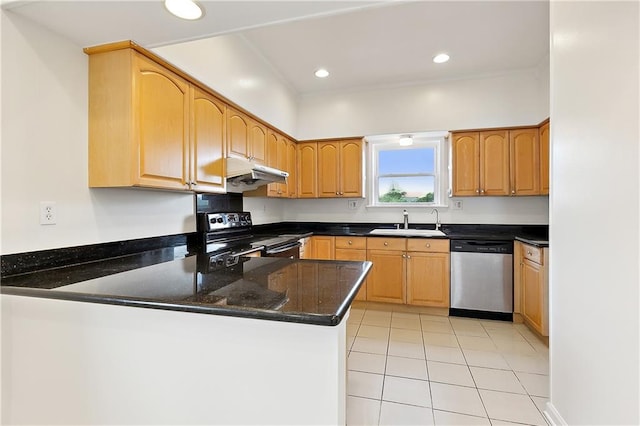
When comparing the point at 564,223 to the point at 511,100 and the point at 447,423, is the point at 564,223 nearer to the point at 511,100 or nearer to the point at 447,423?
the point at 447,423

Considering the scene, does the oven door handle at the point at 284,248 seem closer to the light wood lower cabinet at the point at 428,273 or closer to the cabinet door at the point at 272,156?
the cabinet door at the point at 272,156

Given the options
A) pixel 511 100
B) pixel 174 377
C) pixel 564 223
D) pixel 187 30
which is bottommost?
pixel 174 377

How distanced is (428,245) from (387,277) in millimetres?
593

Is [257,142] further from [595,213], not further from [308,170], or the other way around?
[595,213]

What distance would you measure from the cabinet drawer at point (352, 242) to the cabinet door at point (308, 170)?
771mm

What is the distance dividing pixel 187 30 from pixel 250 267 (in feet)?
4.13

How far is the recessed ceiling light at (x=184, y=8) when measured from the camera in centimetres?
136

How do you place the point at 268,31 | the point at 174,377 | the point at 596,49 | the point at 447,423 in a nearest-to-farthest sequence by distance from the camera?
the point at 174,377, the point at 596,49, the point at 447,423, the point at 268,31

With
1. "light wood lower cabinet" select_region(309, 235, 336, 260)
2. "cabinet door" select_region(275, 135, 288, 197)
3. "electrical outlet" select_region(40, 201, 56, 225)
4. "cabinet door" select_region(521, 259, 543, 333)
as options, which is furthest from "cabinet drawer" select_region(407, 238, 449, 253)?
"electrical outlet" select_region(40, 201, 56, 225)

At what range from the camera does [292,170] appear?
162 inches

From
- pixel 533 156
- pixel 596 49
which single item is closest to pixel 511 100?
pixel 533 156

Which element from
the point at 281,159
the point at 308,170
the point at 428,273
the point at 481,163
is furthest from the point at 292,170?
the point at 481,163

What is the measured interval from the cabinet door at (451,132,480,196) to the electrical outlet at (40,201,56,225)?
3670 millimetres

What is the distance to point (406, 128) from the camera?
3.92 metres
